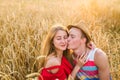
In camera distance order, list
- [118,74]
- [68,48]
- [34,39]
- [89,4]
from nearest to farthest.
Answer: [68,48]
[118,74]
[34,39]
[89,4]

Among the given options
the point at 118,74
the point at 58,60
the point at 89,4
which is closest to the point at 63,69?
the point at 58,60

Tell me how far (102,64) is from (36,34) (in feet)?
4.19

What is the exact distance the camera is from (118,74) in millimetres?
3266

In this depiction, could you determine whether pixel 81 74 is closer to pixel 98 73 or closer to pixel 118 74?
pixel 98 73

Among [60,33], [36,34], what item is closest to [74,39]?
[60,33]

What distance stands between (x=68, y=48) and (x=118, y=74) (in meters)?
0.63

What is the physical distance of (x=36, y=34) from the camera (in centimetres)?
400

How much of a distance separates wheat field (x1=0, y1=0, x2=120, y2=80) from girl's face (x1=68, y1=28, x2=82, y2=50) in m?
0.29

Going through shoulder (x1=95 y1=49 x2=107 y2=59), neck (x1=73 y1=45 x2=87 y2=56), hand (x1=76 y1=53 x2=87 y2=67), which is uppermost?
neck (x1=73 y1=45 x2=87 y2=56)

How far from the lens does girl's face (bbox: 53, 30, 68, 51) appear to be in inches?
115

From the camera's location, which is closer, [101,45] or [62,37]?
[62,37]

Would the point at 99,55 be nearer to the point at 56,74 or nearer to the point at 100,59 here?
the point at 100,59

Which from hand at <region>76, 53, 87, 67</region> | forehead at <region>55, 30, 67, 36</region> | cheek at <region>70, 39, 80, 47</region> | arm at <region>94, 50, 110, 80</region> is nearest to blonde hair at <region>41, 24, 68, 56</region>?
forehead at <region>55, 30, 67, 36</region>

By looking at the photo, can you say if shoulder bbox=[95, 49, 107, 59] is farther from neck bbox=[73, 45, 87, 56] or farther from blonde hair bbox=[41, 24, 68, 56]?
blonde hair bbox=[41, 24, 68, 56]
